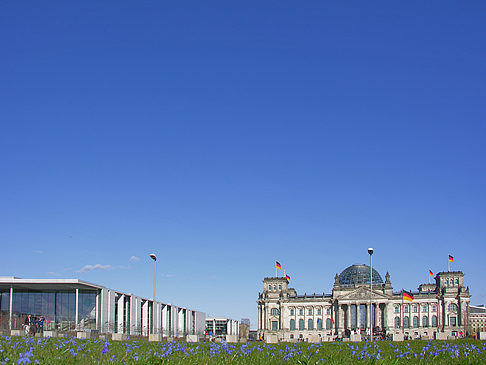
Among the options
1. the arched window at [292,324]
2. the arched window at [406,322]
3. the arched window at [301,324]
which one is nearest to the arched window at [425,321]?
the arched window at [406,322]

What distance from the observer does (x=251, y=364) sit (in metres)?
9.73

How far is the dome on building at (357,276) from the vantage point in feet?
508

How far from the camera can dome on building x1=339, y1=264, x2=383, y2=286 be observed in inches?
6097

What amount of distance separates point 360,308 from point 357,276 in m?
9.76

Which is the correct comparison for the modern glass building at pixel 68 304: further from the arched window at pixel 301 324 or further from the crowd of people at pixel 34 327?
the arched window at pixel 301 324

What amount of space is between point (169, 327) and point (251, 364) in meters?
97.5

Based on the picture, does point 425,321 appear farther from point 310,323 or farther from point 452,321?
point 310,323

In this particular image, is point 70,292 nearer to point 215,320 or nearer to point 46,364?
point 46,364

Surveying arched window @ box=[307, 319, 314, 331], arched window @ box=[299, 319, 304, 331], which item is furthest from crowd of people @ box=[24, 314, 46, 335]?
arched window @ box=[307, 319, 314, 331]

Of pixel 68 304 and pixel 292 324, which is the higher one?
pixel 68 304

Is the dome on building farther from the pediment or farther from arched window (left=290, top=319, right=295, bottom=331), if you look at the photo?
arched window (left=290, top=319, right=295, bottom=331)

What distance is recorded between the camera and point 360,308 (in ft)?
494

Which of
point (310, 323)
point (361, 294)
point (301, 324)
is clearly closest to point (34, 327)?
point (361, 294)

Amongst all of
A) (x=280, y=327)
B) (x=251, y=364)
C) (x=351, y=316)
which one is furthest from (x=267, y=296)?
(x=251, y=364)
